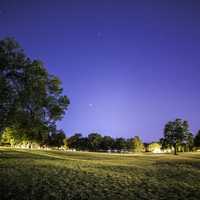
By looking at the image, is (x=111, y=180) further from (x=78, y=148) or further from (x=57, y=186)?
(x=78, y=148)

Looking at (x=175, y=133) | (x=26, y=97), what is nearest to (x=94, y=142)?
(x=175, y=133)

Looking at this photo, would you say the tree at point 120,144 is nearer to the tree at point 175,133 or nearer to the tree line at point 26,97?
the tree at point 175,133

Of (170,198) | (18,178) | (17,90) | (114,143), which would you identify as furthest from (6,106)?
(114,143)

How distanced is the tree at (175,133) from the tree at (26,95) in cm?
7980

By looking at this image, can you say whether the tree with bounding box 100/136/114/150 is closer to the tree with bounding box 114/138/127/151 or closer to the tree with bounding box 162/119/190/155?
the tree with bounding box 114/138/127/151

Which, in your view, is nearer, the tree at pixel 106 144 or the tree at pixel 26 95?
the tree at pixel 26 95

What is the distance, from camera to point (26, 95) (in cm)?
2723

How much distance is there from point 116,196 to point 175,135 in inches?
3599

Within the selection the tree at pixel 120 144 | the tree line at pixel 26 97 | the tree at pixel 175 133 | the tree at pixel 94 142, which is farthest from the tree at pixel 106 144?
the tree line at pixel 26 97

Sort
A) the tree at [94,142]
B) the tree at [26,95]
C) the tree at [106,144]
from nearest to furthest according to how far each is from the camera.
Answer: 1. the tree at [26,95]
2. the tree at [94,142]
3. the tree at [106,144]

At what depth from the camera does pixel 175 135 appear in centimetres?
10119

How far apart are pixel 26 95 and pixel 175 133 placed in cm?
8495

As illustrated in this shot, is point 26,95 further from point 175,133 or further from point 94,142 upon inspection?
point 94,142

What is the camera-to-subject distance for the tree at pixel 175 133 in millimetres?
100588
